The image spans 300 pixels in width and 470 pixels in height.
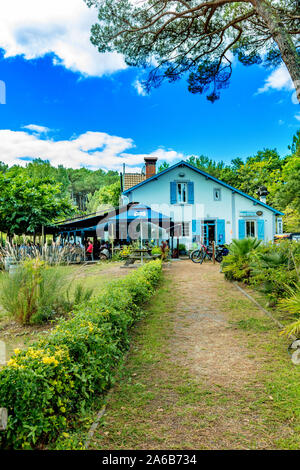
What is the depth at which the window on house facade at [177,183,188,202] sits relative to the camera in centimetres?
1981

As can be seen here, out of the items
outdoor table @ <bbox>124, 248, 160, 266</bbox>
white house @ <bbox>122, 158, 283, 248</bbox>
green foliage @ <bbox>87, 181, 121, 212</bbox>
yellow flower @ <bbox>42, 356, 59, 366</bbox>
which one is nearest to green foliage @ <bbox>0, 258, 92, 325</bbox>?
yellow flower @ <bbox>42, 356, 59, 366</bbox>

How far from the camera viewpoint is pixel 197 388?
3021 mm

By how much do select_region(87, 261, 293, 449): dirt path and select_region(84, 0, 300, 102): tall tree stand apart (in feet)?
22.4

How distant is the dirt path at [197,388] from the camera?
2283mm

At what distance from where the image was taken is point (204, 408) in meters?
2.67

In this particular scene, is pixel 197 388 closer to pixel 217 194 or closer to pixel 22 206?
pixel 22 206

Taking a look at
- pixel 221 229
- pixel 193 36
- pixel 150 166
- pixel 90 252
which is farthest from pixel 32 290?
pixel 150 166

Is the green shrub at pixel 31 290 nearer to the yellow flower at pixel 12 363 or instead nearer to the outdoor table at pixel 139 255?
the yellow flower at pixel 12 363

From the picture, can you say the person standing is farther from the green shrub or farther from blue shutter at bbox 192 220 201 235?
the green shrub

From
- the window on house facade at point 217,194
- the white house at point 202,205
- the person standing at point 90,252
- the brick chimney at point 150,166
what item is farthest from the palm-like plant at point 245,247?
the brick chimney at point 150,166

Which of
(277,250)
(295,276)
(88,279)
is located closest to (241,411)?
(295,276)

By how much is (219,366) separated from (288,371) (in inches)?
29.6

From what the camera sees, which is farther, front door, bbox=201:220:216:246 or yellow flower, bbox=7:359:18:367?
front door, bbox=201:220:216:246
